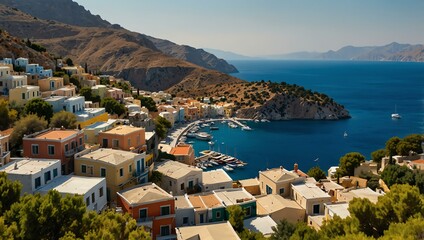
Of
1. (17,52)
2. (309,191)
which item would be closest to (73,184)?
(309,191)

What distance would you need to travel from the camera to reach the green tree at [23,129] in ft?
84.3

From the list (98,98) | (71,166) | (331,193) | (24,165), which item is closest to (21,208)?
(24,165)

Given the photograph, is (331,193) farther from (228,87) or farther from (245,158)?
(228,87)

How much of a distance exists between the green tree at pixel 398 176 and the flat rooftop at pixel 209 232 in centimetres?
1576

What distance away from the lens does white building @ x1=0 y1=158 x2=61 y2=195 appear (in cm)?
1877

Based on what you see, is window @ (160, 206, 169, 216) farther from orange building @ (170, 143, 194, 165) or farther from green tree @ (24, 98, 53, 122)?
green tree @ (24, 98, 53, 122)

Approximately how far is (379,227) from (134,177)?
1301cm

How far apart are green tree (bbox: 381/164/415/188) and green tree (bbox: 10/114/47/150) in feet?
82.7

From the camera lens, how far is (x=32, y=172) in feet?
62.6

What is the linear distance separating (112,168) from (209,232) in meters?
6.34

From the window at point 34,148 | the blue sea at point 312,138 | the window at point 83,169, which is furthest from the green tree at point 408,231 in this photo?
the blue sea at point 312,138

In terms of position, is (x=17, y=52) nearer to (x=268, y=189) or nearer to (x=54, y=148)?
(x=54, y=148)

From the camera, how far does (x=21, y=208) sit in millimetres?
14008

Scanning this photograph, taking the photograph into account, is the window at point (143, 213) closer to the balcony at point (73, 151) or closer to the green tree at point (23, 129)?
the balcony at point (73, 151)
